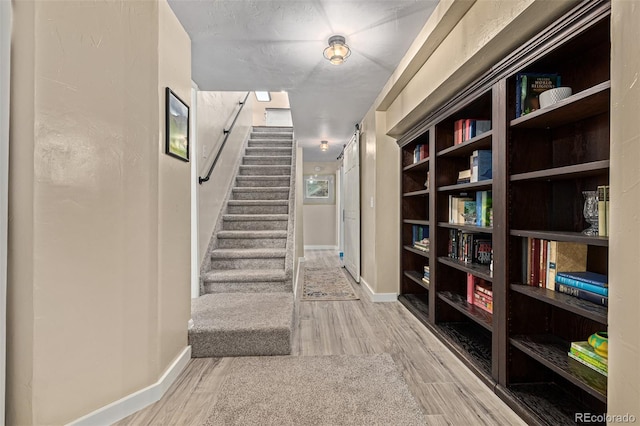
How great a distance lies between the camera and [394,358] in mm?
2008

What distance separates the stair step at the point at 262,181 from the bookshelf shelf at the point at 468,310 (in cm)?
278

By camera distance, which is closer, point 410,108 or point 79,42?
point 79,42

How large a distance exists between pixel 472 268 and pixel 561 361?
0.72 metres

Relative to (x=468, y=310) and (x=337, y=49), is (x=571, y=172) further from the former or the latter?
(x=337, y=49)

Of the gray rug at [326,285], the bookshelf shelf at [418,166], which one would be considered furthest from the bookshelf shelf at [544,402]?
the gray rug at [326,285]

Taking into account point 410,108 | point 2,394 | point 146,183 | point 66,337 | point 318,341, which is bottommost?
point 318,341

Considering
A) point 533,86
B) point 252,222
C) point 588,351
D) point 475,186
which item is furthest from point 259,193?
point 588,351

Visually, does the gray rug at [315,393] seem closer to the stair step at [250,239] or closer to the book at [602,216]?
the book at [602,216]

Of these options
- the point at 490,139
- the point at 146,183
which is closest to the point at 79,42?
the point at 146,183

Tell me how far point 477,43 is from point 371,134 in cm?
201

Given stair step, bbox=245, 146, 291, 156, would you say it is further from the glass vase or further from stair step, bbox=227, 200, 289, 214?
the glass vase

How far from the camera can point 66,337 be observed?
127 centimetres

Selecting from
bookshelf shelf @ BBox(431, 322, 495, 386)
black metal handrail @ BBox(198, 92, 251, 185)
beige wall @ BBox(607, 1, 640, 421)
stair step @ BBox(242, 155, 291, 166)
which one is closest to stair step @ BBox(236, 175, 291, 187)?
stair step @ BBox(242, 155, 291, 166)

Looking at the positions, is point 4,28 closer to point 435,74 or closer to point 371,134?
point 435,74
